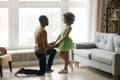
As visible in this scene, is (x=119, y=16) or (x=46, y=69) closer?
(x=46, y=69)

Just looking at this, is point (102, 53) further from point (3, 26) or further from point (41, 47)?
point (3, 26)

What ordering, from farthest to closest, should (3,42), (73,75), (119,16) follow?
1. (3,42)
2. (119,16)
3. (73,75)

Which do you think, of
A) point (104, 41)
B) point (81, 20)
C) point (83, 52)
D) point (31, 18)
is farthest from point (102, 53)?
point (31, 18)

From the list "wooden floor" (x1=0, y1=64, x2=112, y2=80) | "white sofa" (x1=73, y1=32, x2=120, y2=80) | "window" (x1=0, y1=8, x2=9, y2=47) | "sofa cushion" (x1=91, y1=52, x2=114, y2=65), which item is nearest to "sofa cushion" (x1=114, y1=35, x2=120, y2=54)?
"white sofa" (x1=73, y1=32, x2=120, y2=80)

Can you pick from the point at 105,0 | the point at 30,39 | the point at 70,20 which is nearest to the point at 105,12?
the point at 105,0

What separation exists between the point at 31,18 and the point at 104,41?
78.7 inches

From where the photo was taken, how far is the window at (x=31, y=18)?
679 cm

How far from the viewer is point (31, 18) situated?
7.04 meters

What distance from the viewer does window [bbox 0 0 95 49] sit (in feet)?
22.3

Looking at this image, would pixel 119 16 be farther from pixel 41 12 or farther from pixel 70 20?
pixel 41 12

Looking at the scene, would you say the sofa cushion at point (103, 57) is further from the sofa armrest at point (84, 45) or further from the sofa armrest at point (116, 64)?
the sofa armrest at point (84, 45)

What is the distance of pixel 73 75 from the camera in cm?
559

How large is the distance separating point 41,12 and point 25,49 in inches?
41.2

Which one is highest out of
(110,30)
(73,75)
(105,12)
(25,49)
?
(105,12)
